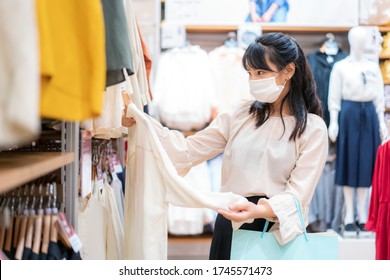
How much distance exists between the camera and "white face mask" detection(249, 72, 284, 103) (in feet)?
5.97

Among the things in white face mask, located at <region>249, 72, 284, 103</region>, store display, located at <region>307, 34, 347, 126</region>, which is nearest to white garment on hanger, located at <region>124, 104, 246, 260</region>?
white face mask, located at <region>249, 72, 284, 103</region>

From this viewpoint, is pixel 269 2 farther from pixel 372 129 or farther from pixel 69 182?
pixel 69 182

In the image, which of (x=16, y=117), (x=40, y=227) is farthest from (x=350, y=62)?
(x=16, y=117)

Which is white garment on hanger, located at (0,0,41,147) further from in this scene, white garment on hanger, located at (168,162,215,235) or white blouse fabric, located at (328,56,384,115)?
white blouse fabric, located at (328,56,384,115)

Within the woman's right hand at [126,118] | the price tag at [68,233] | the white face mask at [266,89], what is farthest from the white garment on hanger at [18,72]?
the white face mask at [266,89]

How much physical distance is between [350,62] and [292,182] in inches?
103

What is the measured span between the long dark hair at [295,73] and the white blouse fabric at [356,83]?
7.31ft

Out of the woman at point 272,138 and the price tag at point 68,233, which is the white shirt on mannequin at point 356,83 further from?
the price tag at point 68,233

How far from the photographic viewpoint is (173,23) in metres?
4.23

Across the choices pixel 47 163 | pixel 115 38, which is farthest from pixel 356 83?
pixel 47 163

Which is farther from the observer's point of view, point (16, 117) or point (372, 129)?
point (372, 129)

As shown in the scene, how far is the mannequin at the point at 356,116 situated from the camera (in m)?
4.03

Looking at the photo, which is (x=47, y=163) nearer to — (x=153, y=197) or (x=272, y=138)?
(x=153, y=197)

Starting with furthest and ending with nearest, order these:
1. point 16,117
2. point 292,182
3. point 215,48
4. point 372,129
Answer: point 215,48, point 372,129, point 292,182, point 16,117
